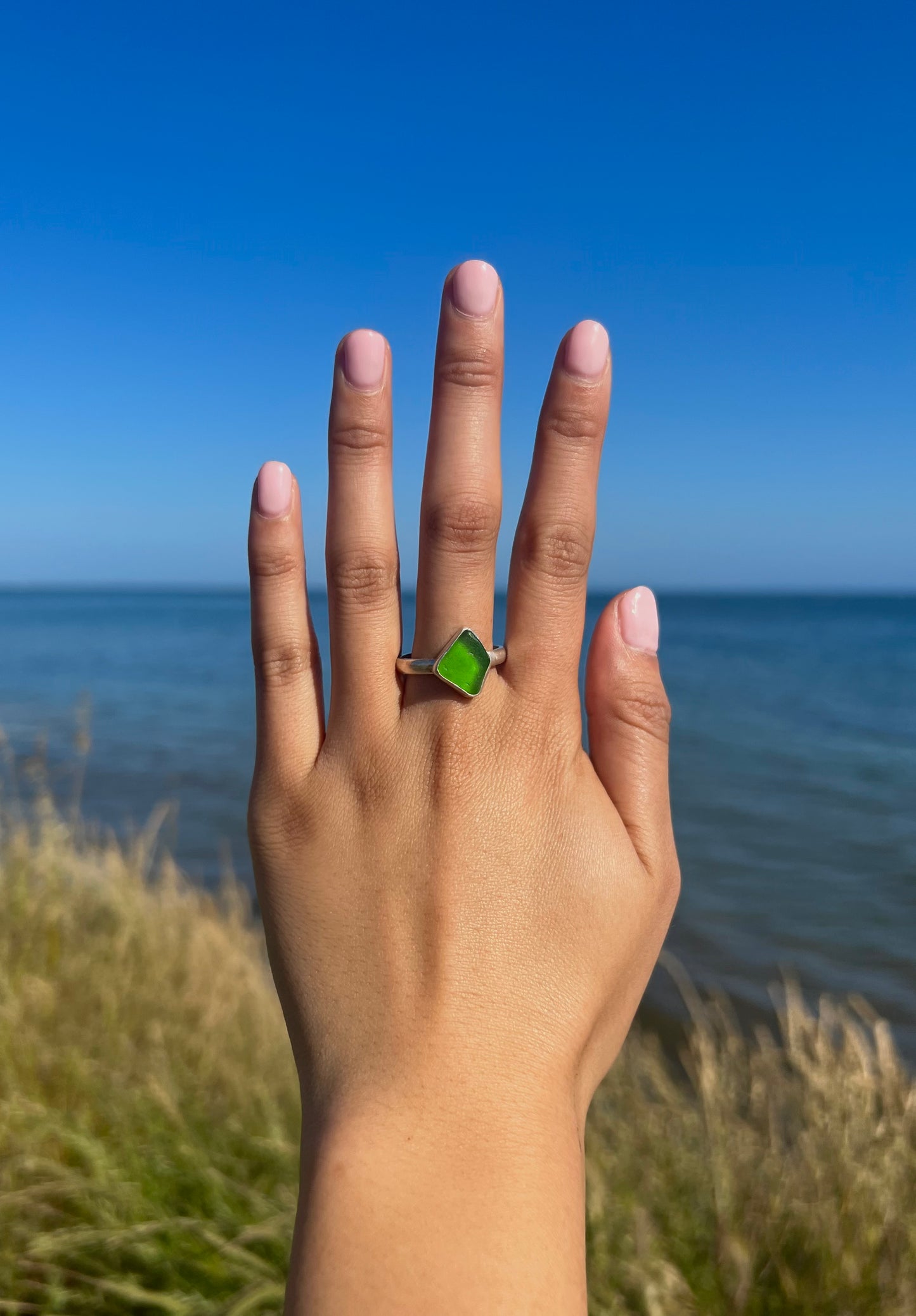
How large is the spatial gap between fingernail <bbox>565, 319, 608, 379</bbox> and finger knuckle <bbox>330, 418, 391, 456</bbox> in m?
0.37

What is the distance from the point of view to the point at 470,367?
168 cm

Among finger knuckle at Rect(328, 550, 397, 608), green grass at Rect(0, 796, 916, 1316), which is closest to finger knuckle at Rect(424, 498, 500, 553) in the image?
finger knuckle at Rect(328, 550, 397, 608)

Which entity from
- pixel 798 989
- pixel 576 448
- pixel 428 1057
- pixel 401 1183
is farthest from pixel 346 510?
pixel 798 989

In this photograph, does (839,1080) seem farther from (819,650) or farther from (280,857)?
(819,650)

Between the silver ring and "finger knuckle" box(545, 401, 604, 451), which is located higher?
"finger knuckle" box(545, 401, 604, 451)

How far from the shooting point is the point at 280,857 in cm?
157

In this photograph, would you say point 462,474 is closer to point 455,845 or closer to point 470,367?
point 470,367

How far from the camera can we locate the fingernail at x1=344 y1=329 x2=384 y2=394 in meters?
1.68

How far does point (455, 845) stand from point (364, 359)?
89 cm

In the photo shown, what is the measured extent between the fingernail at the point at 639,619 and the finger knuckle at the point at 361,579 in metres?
0.45

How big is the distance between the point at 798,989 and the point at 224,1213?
5051 mm

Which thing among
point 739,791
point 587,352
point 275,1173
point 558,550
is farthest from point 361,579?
point 739,791

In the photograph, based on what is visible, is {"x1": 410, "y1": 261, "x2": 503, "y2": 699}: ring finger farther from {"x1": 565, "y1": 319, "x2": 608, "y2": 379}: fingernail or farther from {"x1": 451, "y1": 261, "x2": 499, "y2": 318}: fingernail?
{"x1": 565, "y1": 319, "x2": 608, "y2": 379}: fingernail

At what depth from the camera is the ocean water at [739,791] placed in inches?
277
